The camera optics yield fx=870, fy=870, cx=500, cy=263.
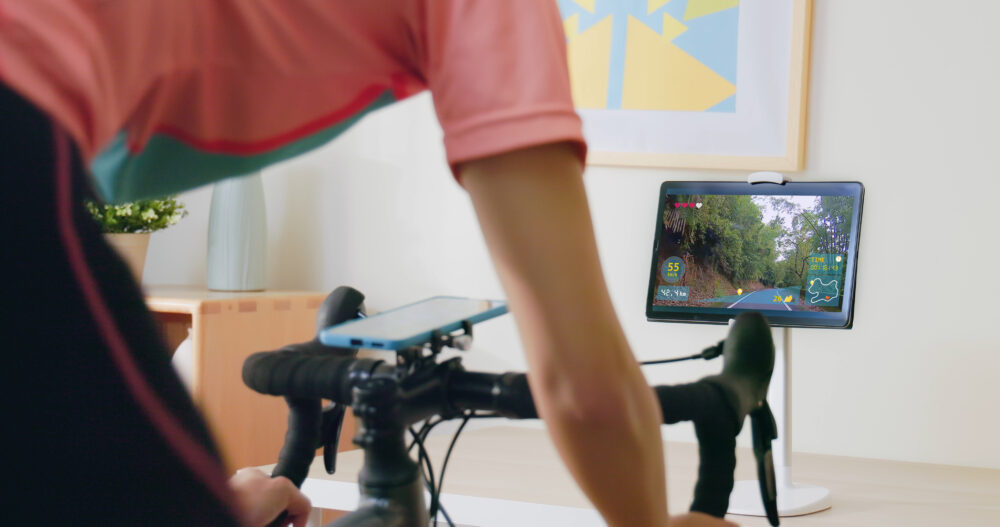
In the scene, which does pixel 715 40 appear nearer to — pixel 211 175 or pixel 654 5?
pixel 654 5

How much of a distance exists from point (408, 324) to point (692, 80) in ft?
4.50

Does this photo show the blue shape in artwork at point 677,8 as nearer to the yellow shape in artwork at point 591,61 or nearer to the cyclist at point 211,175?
the yellow shape in artwork at point 591,61

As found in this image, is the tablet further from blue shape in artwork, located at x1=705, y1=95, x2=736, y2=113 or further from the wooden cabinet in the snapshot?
the wooden cabinet

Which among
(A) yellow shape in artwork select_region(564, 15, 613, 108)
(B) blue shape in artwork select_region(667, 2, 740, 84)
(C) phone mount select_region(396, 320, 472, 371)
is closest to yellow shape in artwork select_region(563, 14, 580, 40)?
(A) yellow shape in artwork select_region(564, 15, 613, 108)

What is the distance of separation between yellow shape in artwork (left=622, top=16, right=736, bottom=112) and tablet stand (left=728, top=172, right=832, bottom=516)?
58 centimetres

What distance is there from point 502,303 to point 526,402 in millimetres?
98

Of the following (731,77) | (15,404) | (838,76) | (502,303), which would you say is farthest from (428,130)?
(15,404)

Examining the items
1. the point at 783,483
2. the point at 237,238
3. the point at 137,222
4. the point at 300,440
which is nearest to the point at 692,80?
the point at 783,483

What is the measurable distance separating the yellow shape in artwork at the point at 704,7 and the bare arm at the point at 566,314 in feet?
5.00

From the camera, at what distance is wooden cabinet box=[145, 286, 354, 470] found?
1.72 meters

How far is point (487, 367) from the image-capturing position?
1923 millimetres

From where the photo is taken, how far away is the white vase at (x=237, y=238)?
1.96 m

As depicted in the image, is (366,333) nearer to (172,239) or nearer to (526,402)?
(526,402)

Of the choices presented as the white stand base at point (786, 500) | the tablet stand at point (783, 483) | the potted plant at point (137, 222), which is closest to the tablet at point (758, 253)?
the tablet stand at point (783, 483)
